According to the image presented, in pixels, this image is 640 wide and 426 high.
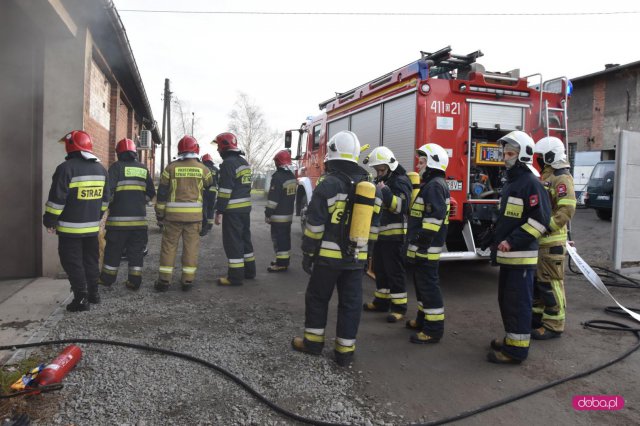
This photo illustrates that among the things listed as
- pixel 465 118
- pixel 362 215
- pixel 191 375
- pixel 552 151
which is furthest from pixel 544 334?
pixel 191 375

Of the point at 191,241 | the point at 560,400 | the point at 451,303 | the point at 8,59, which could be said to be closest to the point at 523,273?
the point at 560,400

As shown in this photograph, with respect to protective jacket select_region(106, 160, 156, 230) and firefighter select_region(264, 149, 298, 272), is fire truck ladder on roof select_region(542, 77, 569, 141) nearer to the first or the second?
firefighter select_region(264, 149, 298, 272)

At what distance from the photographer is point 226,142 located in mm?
5789

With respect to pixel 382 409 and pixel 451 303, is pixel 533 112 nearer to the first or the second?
pixel 451 303

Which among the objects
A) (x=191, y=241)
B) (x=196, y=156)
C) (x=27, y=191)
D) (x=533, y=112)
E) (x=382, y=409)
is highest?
(x=533, y=112)

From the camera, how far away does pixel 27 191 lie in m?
5.50

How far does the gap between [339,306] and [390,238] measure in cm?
156

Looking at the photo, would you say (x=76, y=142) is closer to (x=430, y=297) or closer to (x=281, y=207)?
(x=281, y=207)

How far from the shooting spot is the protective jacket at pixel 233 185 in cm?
569

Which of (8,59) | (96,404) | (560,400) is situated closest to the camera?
(96,404)

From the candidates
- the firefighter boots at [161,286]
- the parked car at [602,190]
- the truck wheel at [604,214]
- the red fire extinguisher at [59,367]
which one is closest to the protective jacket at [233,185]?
the firefighter boots at [161,286]

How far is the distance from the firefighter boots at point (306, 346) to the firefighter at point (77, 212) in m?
2.27

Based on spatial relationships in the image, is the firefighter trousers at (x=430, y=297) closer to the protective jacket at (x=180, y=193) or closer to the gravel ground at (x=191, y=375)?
the gravel ground at (x=191, y=375)

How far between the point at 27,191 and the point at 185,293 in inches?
93.7
